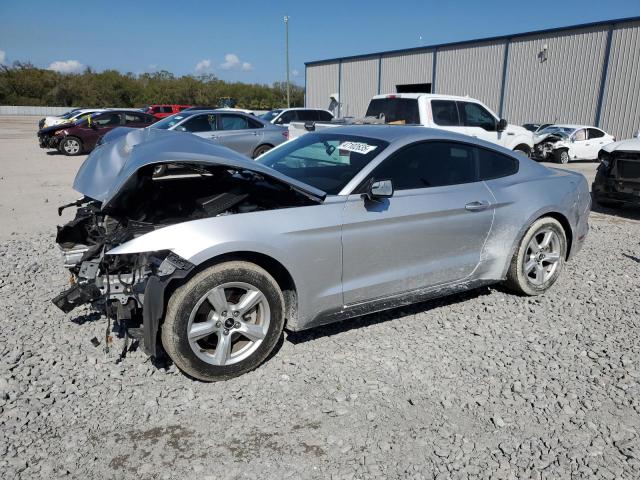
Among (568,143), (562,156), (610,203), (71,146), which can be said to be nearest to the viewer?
(610,203)

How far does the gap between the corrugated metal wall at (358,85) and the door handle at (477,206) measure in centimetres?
3315

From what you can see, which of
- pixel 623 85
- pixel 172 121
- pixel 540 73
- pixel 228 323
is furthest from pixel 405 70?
pixel 228 323

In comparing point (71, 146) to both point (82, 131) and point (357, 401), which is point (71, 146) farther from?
point (357, 401)

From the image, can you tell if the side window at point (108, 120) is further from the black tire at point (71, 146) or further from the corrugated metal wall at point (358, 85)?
the corrugated metal wall at point (358, 85)

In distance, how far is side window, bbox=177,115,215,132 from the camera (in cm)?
1293

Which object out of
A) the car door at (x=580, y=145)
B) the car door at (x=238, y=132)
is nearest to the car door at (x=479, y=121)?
the car door at (x=238, y=132)

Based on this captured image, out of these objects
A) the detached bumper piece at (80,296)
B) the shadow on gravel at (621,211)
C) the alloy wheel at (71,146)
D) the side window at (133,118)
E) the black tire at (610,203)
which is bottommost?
the shadow on gravel at (621,211)

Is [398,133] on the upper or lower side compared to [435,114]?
lower

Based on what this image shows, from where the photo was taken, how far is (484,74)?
29.8m

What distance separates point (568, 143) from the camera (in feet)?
62.8

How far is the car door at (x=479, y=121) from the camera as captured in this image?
38.4 ft

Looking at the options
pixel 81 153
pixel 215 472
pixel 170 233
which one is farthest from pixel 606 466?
pixel 81 153

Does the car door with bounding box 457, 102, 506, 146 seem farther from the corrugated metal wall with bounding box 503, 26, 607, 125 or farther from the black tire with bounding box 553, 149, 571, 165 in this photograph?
the corrugated metal wall with bounding box 503, 26, 607, 125

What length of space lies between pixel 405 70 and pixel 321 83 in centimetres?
963
